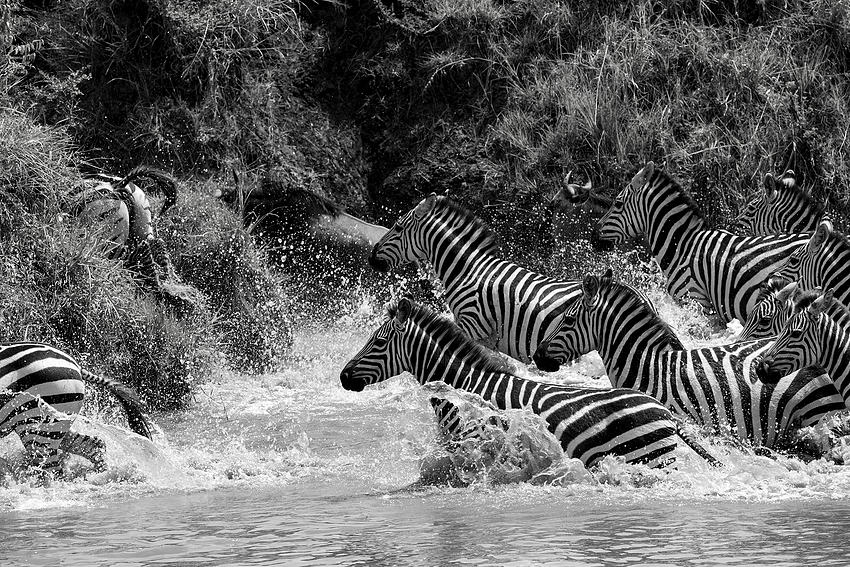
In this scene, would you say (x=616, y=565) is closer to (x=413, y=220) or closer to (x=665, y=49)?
(x=413, y=220)

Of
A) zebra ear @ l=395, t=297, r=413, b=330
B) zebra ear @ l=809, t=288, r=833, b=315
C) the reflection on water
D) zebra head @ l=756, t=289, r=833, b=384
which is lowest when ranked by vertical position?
the reflection on water

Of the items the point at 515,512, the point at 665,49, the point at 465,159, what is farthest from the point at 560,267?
the point at 515,512

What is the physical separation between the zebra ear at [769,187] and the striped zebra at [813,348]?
4.97 meters

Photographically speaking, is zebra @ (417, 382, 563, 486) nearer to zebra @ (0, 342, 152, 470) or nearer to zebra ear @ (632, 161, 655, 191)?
zebra @ (0, 342, 152, 470)

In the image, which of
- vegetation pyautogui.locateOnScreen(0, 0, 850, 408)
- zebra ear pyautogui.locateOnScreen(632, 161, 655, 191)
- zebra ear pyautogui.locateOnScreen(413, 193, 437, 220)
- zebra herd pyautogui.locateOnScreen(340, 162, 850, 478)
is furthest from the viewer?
vegetation pyautogui.locateOnScreen(0, 0, 850, 408)

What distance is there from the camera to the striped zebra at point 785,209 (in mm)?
11875

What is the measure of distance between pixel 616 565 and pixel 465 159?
32.1ft

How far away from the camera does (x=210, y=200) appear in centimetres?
1262

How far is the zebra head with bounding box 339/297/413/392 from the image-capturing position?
769 centimetres

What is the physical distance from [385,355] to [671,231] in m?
4.11

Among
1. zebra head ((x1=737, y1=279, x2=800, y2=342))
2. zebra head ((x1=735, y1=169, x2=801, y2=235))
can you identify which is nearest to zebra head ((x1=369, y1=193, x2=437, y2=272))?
zebra head ((x1=737, y1=279, x2=800, y2=342))

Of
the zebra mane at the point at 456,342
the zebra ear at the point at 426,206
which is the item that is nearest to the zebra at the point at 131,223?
the zebra ear at the point at 426,206

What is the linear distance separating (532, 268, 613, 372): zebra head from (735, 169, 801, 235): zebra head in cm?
453

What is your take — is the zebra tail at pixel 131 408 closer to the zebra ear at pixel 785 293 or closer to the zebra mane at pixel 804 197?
the zebra ear at pixel 785 293
